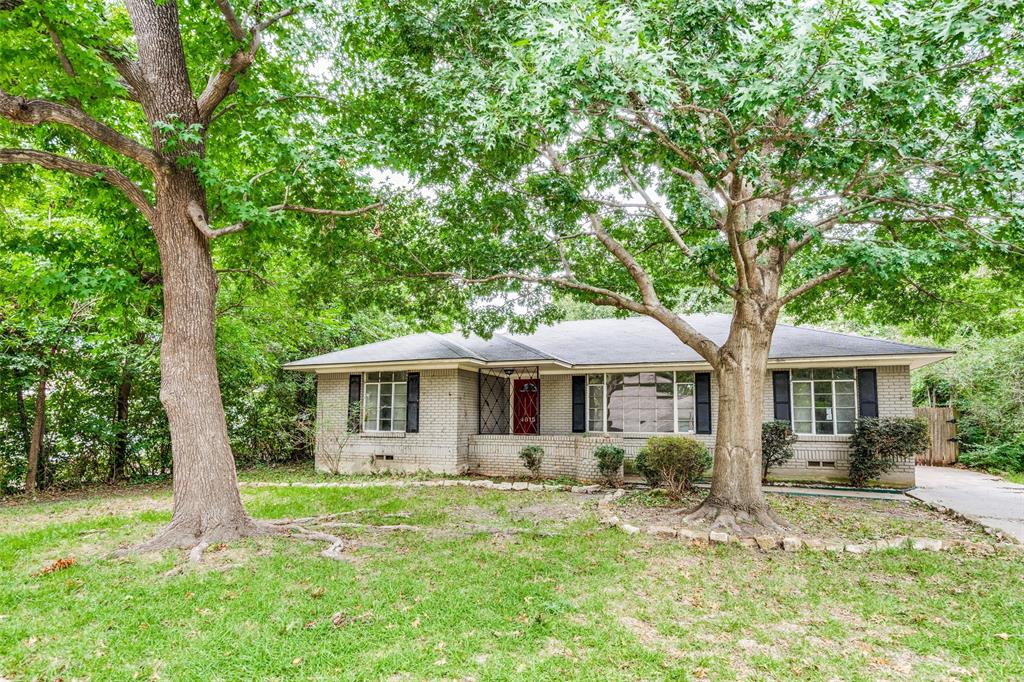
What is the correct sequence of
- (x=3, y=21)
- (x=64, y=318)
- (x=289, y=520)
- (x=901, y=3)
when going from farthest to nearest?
(x=64, y=318), (x=289, y=520), (x=3, y=21), (x=901, y=3)

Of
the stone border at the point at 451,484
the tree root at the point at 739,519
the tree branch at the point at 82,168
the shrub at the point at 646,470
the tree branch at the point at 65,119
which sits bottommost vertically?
the stone border at the point at 451,484

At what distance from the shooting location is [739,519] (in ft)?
25.1

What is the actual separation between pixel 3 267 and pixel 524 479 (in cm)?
1061

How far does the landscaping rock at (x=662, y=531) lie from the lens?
742 cm

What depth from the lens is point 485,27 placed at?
7199 millimetres

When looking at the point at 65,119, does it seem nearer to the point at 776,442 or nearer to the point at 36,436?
the point at 36,436

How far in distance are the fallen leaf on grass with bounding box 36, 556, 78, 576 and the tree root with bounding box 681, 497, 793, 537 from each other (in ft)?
24.5

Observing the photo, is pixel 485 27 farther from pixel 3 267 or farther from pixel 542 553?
pixel 3 267

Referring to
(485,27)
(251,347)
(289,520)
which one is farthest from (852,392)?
(251,347)

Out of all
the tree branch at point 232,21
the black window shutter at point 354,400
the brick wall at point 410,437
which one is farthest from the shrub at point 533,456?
the tree branch at point 232,21

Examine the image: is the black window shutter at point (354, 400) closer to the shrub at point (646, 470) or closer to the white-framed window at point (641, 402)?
the white-framed window at point (641, 402)

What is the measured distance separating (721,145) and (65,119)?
7.53 m

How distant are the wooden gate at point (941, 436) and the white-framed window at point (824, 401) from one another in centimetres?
621

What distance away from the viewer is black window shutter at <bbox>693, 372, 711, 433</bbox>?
13.4 metres
